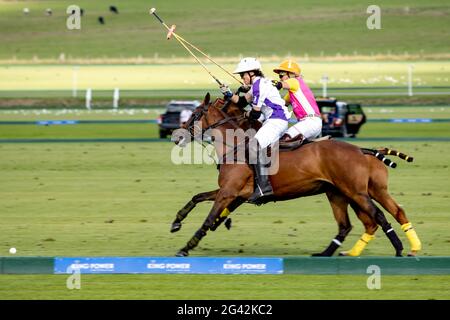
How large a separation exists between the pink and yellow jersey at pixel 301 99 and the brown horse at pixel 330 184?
75 cm

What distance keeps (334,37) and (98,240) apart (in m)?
91.5

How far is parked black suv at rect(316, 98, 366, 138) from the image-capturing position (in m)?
41.1

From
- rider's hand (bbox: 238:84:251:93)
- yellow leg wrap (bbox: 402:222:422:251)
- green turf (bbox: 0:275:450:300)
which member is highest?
rider's hand (bbox: 238:84:251:93)

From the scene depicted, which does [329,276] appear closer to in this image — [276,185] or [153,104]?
[276,185]

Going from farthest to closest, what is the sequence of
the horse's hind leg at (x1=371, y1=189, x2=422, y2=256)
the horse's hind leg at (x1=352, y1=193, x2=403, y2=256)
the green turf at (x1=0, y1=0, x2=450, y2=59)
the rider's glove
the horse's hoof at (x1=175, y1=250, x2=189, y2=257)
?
the green turf at (x1=0, y1=0, x2=450, y2=59), the rider's glove, the horse's hind leg at (x1=371, y1=189, x2=422, y2=256), the horse's hoof at (x1=175, y1=250, x2=189, y2=257), the horse's hind leg at (x1=352, y1=193, x2=403, y2=256)

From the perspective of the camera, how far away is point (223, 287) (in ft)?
47.9

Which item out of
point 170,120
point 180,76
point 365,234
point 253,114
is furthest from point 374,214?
point 180,76

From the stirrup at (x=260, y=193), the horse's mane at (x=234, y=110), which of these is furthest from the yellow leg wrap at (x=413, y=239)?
the horse's mane at (x=234, y=110)

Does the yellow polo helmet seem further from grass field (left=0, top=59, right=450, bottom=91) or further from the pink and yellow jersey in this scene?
grass field (left=0, top=59, right=450, bottom=91)

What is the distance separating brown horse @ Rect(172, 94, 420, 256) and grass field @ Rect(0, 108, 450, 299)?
85 centimetres

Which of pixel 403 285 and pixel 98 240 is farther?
pixel 98 240

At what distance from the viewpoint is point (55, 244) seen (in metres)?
17.9

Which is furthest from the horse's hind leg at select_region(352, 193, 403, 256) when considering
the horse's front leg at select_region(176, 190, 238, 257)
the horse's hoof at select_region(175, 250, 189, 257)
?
the horse's hoof at select_region(175, 250, 189, 257)
